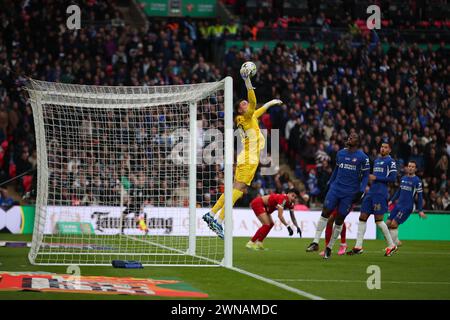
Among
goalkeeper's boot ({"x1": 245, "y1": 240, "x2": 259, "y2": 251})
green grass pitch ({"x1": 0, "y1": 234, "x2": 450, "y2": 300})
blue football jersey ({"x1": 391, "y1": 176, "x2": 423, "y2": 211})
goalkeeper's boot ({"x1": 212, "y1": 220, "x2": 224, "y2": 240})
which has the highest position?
blue football jersey ({"x1": 391, "y1": 176, "x2": 423, "y2": 211})

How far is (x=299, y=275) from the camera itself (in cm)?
1094

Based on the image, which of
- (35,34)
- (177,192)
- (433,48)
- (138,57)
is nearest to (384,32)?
(433,48)

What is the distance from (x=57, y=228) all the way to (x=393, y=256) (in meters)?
9.20

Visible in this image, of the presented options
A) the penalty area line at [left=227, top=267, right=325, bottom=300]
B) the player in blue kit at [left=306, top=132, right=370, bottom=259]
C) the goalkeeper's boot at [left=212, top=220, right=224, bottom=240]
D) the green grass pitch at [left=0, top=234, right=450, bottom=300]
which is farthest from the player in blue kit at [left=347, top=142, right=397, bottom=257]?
the penalty area line at [left=227, top=267, right=325, bottom=300]

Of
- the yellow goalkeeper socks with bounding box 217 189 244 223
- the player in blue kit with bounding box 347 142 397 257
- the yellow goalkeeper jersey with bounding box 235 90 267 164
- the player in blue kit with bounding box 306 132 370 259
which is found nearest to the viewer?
the yellow goalkeeper socks with bounding box 217 189 244 223

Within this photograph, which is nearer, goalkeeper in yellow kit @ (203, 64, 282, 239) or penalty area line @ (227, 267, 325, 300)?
penalty area line @ (227, 267, 325, 300)

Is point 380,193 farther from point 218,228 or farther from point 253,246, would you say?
point 218,228

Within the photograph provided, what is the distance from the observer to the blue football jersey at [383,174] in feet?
52.6

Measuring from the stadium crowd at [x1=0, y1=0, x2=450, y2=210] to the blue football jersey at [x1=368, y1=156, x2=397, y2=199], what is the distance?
8.29 m

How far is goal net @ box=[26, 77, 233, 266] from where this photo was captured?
1264 cm

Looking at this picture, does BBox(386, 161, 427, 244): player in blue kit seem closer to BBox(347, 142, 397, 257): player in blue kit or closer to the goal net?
BBox(347, 142, 397, 257): player in blue kit

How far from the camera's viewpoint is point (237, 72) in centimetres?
2869

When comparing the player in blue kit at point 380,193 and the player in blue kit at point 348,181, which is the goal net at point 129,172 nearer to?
the player in blue kit at point 348,181

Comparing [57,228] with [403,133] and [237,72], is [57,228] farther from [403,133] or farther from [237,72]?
[403,133]
